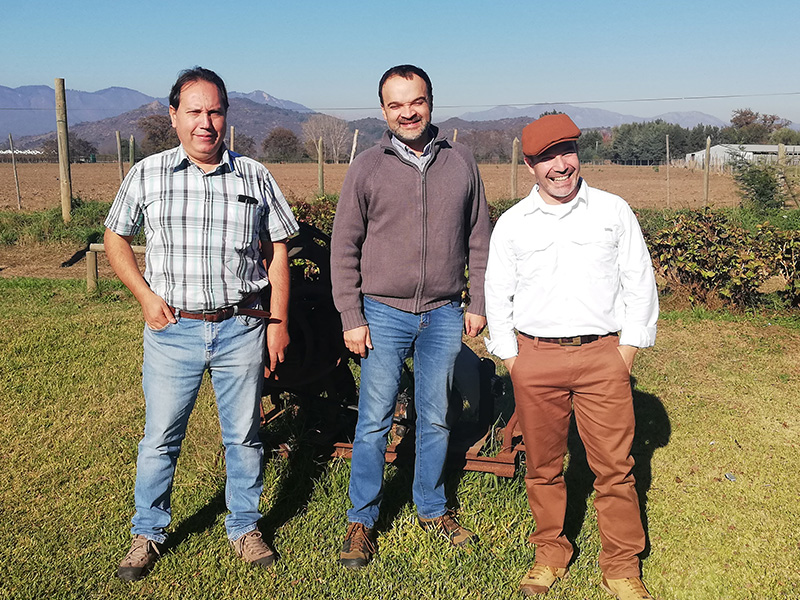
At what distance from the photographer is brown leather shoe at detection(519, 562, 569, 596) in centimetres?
308

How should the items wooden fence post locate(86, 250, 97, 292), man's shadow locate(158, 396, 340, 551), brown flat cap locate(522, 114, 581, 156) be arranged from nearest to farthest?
brown flat cap locate(522, 114, 581, 156) → man's shadow locate(158, 396, 340, 551) → wooden fence post locate(86, 250, 97, 292)

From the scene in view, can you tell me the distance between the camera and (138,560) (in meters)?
3.15

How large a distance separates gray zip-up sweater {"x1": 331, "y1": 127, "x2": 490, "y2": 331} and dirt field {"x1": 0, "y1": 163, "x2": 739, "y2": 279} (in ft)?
28.0

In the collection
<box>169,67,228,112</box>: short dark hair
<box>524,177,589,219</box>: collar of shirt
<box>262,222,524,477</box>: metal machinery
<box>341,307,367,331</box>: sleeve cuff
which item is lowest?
<box>262,222,524,477</box>: metal machinery

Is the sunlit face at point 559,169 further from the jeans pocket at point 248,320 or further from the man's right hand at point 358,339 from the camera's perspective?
the jeans pocket at point 248,320

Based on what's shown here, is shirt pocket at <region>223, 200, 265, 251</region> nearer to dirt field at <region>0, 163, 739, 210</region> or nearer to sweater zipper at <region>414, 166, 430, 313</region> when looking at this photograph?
sweater zipper at <region>414, 166, 430, 313</region>

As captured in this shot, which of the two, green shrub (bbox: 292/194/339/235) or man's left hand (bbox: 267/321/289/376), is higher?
green shrub (bbox: 292/194/339/235)

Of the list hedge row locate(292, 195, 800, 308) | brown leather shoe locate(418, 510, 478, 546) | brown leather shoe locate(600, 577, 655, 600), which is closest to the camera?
brown leather shoe locate(600, 577, 655, 600)

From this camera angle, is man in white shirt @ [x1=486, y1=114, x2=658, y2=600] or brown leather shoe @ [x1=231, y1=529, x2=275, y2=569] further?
brown leather shoe @ [x1=231, y1=529, x2=275, y2=569]

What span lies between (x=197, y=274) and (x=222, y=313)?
0.20 meters

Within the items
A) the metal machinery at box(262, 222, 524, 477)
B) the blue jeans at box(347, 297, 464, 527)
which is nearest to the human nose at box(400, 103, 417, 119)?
the blue jeans at box(347, 297, 464, 527)

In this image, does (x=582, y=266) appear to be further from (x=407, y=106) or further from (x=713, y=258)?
(x=713, y=258)

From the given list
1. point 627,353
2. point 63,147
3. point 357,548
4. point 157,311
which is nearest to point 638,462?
point 627,353

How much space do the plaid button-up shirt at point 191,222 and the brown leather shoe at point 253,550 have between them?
3.91 feet
